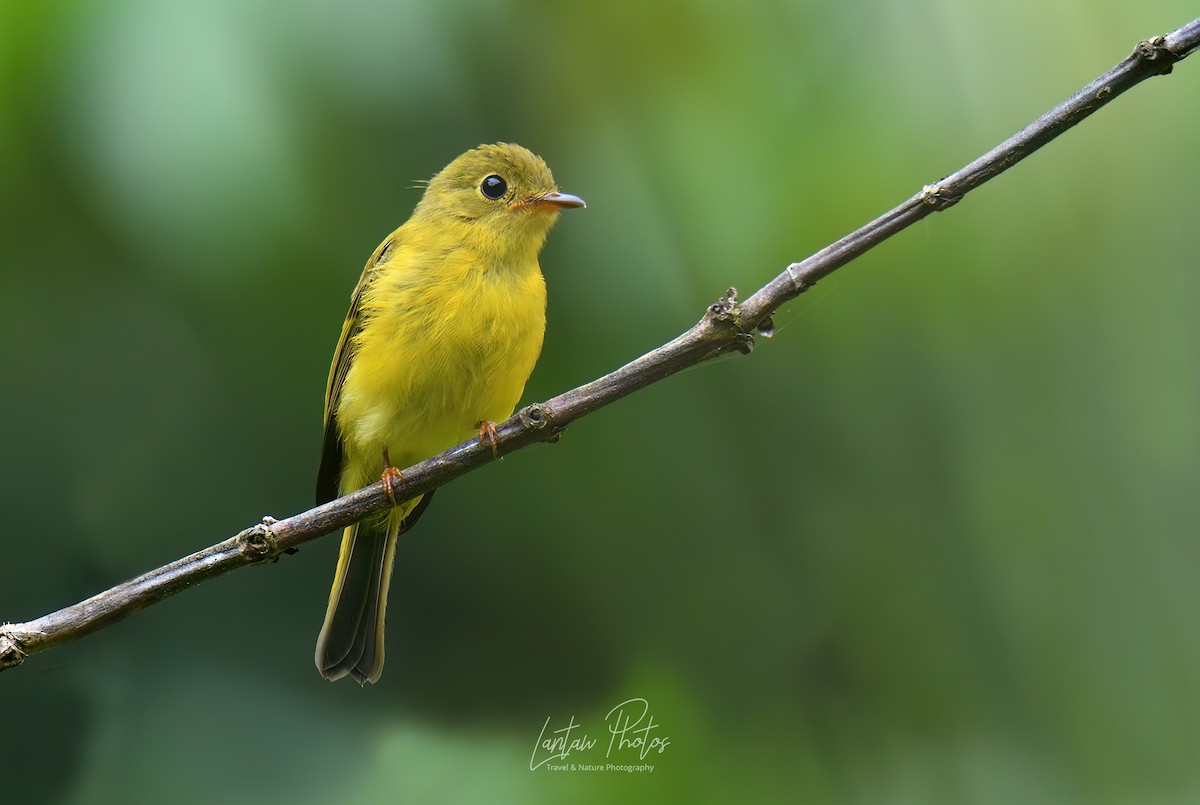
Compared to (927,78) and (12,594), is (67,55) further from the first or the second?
(927,78)

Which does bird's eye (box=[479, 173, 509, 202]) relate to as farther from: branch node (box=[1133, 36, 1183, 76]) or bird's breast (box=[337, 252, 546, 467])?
branch node (box=[1133, 36, 1183, 76])

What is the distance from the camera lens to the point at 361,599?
2035 millimetres

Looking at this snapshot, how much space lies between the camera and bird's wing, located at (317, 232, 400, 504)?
1993 millimetres

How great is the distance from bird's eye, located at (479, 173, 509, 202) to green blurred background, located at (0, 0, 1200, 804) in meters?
0.16

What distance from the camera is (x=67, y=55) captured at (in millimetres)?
2004

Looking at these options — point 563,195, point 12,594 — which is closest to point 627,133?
point 563,195

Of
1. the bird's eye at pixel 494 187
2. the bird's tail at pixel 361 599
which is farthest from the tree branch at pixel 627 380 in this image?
the bird's eye at pixel 494 187

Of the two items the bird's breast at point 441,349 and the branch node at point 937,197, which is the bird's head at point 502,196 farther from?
the branch node at point 937,197

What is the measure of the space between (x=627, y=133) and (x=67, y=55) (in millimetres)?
1166

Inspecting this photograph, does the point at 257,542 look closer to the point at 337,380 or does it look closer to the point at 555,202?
the point at 337,380

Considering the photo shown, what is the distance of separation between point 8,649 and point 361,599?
76cm

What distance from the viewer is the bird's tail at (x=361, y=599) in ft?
6.34

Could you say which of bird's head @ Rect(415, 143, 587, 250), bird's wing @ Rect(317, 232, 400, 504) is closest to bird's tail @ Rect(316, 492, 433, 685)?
bird's wing @ Rect(317, 232, 400, 504)

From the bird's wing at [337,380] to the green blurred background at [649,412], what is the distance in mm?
74
